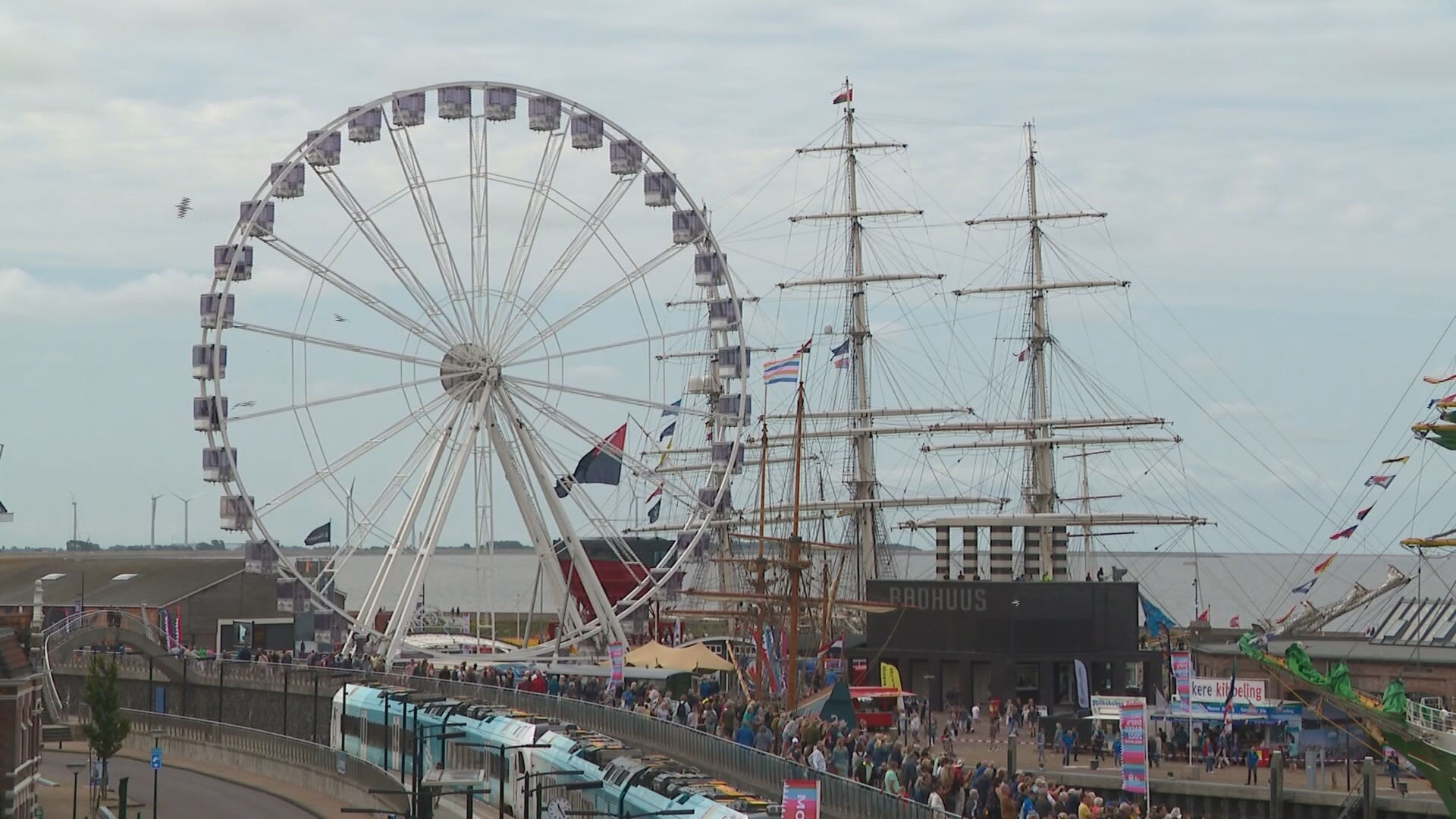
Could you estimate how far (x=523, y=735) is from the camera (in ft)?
128

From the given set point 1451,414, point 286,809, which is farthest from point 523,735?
point 1451,414

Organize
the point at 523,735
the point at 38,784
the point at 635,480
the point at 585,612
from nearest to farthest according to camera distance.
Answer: the point at 523,735, the point at 38,784, the point at 635,480, the point at 585,612

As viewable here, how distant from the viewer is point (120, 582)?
8819 centimetres

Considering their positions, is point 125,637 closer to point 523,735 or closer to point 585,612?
point 585,612

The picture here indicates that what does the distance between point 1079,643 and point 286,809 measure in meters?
23.4

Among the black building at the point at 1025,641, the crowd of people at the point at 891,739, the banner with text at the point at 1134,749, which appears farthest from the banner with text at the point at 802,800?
the black building at the point at 1025,641

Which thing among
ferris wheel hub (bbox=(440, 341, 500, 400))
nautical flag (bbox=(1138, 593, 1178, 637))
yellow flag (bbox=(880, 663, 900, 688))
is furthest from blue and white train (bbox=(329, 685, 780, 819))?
nautical flag (bbox=(1138, 593, 1178, 637))

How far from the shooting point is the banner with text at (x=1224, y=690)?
48031 mm

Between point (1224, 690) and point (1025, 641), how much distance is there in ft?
33.8

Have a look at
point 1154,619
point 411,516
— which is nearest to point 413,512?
point 411,516

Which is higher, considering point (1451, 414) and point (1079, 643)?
point (1451, 414)

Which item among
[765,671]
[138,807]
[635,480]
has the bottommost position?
[138,807]

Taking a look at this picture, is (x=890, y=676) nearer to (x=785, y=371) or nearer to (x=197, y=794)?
(x=785, y=371)

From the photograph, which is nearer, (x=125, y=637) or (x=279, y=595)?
(x=279, y=595)
